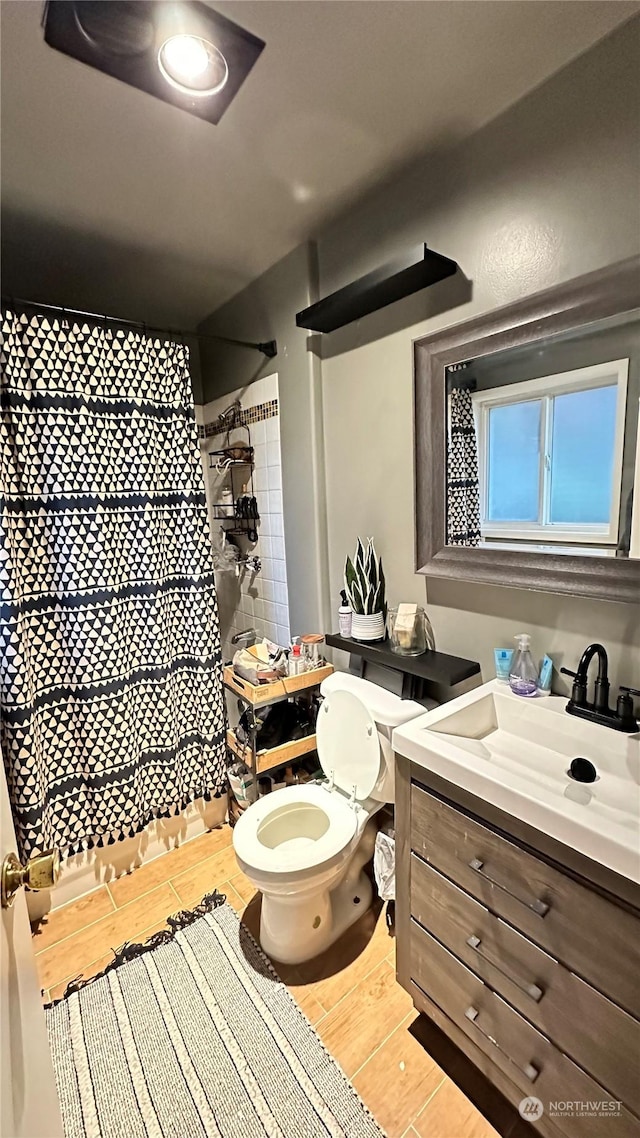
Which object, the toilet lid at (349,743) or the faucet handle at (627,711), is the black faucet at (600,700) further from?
the toilet lid at (349,743)

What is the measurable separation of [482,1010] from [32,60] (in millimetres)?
2393

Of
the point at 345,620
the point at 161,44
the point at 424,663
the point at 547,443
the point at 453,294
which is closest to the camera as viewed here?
the point at 161,44

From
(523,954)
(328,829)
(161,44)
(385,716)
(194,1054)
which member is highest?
(161,44)

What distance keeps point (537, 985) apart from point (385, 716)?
698mm

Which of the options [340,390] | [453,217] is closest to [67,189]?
[340,390]

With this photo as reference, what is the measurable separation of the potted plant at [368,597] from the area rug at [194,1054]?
112 cm

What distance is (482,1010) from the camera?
1.09 meters

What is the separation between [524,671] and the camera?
135 centimetres

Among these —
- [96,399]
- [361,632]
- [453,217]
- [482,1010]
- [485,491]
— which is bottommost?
[482,1010]

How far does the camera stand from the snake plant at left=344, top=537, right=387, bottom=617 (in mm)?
1764

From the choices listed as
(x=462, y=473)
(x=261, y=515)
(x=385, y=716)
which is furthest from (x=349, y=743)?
(x=261, y=515)

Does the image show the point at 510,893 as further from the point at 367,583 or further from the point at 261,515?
the point at 261,515

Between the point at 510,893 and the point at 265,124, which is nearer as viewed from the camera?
the point at 510,893

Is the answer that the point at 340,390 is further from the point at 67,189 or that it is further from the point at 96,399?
the point at 67,189
